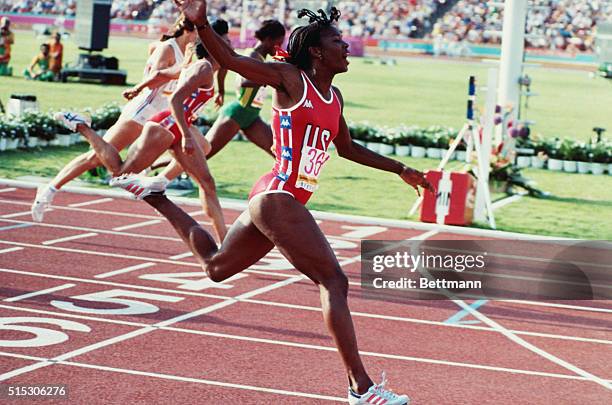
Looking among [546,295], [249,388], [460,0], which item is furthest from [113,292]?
[460,0]

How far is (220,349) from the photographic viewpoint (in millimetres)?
7062

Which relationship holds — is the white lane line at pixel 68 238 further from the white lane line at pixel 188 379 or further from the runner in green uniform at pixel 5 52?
the runner in green uniform at pixel 5 52

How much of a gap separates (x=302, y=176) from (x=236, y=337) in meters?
1.79

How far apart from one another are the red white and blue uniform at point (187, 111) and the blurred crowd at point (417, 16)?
50.0 m

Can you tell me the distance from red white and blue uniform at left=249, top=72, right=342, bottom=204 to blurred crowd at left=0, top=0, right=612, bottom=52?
53.8m

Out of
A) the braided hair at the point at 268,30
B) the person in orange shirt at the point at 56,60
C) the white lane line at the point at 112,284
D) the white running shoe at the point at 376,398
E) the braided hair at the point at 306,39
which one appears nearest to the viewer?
the white running shoe at the point at 376,398

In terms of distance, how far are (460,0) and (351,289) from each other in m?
59.5

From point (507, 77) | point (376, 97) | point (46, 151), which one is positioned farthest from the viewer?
point (376, 97)

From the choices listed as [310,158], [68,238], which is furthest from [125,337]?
[68,238]

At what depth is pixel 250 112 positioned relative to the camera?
38.9ft

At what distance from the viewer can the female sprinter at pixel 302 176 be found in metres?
5.73

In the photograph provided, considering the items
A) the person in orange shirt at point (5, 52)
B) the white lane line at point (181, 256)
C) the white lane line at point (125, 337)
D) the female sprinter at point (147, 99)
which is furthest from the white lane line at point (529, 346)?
the person in orange shirt at point (5, 52)

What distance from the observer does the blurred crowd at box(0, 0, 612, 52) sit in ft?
205

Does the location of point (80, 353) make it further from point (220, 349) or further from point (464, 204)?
point (464, 204)
